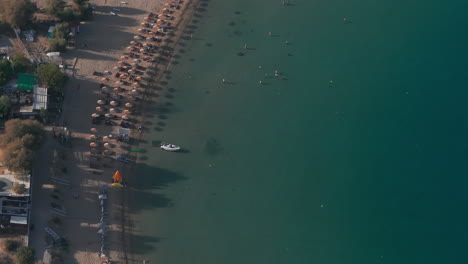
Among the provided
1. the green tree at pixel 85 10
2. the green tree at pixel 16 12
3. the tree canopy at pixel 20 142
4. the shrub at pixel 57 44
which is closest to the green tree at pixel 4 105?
the tree canopy at pixel 20 142

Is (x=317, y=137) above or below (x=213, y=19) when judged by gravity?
below

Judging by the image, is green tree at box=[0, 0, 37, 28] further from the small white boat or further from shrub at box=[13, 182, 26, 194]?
the small white boat

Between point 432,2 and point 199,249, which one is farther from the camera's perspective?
point 432,2

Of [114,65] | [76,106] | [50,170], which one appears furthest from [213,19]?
[50,170]

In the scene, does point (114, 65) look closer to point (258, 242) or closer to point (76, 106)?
point (76, 106)

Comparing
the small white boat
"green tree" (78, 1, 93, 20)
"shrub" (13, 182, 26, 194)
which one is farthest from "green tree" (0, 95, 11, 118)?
"green tree" (78, 1, 93, 20)

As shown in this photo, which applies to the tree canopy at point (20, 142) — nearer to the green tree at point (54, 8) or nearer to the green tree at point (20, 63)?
the green tree at point (20, 63)

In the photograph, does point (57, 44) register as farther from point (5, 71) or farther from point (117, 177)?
point (117, 177)

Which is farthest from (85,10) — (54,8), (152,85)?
(152,85)
